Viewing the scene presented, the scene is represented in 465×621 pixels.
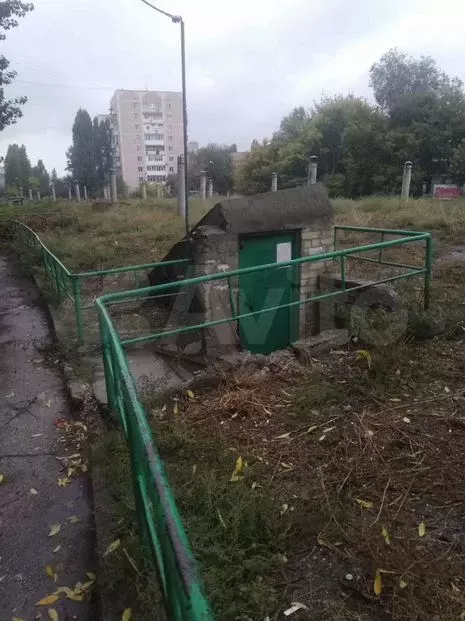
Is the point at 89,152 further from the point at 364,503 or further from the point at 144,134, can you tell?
the point at 364,503

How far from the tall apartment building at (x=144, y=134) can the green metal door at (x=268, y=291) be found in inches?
2429

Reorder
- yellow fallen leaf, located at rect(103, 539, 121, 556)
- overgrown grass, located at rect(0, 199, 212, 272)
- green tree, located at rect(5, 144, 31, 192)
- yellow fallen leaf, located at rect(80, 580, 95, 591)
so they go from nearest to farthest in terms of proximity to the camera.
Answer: yellow fallen leaf, located at rect(80, 580, 95, 591)
yellow fallen leaf, located at rect(103, 539, 121, 556)
overgrown grass, located at rect(0, 199, 212, 272)
green tree, located at rect(5, 144, 31, 192)

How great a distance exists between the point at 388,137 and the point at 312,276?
752 inches

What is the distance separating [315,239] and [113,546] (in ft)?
16.5

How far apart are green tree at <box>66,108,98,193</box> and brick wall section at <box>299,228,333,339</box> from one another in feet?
163

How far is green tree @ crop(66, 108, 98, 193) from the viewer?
171 feet

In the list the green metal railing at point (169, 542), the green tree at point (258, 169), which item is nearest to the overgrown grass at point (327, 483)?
the green metal railing at point (169, 542)

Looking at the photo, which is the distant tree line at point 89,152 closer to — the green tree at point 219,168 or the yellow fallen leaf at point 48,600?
the green tree at point 219,168

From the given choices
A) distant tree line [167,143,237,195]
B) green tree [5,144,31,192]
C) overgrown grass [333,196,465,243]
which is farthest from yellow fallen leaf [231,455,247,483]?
green tree [5,144,31,192]

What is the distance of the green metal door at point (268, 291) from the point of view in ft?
19.6

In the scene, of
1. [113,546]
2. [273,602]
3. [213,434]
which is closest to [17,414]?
[213,434]

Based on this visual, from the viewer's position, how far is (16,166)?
72.3 m

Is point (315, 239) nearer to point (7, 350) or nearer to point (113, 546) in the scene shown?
point (7, 350)

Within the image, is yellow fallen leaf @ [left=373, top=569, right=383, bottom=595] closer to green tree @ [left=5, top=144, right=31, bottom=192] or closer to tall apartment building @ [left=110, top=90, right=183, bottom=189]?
tall apartment building @ [left=110, top=90, right=183, bottom=189]
